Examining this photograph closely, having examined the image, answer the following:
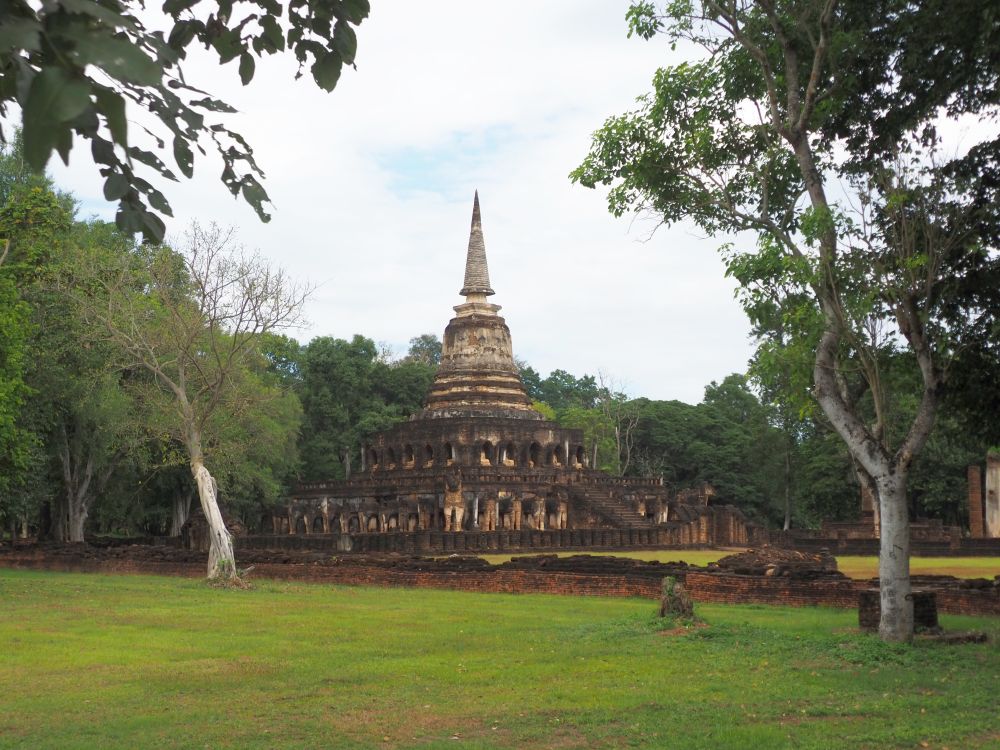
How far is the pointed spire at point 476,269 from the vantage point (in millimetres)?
48594

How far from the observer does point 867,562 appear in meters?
27.7

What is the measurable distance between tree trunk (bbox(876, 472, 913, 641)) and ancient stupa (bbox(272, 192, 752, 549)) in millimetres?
23321

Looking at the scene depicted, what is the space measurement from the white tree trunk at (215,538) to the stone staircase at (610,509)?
59.1 ft

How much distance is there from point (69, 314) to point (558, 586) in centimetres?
1541

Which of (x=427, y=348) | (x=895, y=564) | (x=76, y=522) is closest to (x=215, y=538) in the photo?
(x=895, y=564)

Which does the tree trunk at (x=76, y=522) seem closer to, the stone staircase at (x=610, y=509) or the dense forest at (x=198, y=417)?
the dense forest at (x=198, y=417)

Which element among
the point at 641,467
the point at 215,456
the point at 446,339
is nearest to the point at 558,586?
the point at 215,456

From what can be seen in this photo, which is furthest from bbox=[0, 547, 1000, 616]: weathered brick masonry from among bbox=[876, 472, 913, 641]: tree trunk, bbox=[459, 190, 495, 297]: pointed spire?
bbox=[459, 190, 495, 297]: pointed spire

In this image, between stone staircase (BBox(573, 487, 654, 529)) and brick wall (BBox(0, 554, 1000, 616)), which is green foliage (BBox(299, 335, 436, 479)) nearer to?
stone staircase (BBox(573, 487, 654, 529))

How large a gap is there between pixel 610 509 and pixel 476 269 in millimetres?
14082

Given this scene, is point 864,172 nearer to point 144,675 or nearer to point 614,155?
point 614,155

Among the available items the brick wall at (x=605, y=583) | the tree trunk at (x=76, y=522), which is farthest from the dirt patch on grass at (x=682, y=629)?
the tree trunk at (x=76, y=522)

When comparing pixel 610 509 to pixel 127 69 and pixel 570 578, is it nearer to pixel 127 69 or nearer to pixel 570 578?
pixel 570 578

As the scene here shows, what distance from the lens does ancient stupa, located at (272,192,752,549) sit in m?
38.1
